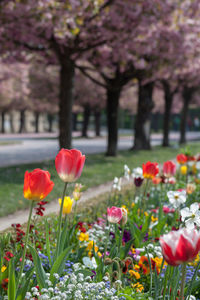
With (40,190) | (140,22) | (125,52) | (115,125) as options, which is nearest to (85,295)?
(40,190)

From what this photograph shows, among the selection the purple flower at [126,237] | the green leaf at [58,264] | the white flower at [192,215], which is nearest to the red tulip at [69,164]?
the green leaf at [58,264]

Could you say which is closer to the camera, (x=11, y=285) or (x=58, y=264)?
(x=11, y=285)

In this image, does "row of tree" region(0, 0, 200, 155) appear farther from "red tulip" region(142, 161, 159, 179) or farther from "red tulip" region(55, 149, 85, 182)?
"red tulip" region(55, 149, 85, 182)

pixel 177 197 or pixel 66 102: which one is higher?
pixel 66 102

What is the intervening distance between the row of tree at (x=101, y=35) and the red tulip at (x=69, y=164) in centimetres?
569

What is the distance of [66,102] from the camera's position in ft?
36.8

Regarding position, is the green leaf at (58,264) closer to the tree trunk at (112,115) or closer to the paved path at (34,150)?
the paved path at (34,150)

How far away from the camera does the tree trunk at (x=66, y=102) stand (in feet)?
36.5

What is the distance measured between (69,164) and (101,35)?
944cm

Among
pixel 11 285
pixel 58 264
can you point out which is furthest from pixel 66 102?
pixel 11 285

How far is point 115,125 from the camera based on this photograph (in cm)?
1495

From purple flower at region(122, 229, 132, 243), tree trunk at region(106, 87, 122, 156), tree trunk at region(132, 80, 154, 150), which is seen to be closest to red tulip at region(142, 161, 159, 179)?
purple flower at region(122, 229, 132, 243)

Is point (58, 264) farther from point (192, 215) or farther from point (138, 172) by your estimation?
point (138, 172)

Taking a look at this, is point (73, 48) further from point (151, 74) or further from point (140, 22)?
point (151, 74)
